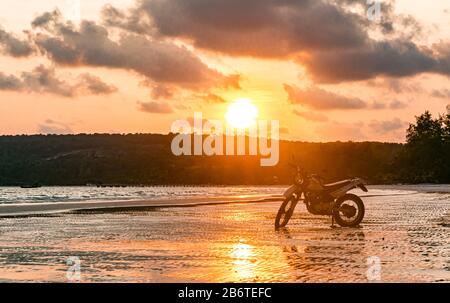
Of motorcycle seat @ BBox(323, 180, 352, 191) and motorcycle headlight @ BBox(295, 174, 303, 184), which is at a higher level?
motorcycle headlight @ BBox(295, 174, 303, 184)

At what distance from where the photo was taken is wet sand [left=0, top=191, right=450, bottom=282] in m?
10.3

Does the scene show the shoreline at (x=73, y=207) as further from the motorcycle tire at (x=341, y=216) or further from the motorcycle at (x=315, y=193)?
the motorcycle tire at (x=341, y=216)

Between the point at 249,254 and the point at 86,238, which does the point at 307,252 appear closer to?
the point at 249,254

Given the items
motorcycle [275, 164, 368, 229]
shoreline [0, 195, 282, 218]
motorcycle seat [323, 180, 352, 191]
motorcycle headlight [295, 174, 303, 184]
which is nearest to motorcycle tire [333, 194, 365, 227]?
motorcycle [275, 164, 368, 229]

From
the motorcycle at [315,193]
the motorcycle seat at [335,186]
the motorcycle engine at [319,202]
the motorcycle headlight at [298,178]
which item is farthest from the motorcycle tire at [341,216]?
the motorcycle headlight at [298,178]

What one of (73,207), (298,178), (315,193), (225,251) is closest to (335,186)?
(315,193)

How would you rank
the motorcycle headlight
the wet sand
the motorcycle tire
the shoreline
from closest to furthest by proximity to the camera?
the wet sand, the motorcycle headlight, the motorcycle tire, the shoreline

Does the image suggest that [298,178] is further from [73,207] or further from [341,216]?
[73,207]

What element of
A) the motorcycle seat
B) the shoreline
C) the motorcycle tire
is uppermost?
the motorcycle seat

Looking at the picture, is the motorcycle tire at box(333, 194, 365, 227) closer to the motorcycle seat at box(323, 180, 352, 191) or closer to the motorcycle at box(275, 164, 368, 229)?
the motorcycle at box(275, 164, 368, 229)

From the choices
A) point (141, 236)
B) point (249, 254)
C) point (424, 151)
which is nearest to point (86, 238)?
point (141, 236)

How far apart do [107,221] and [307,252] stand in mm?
11133
